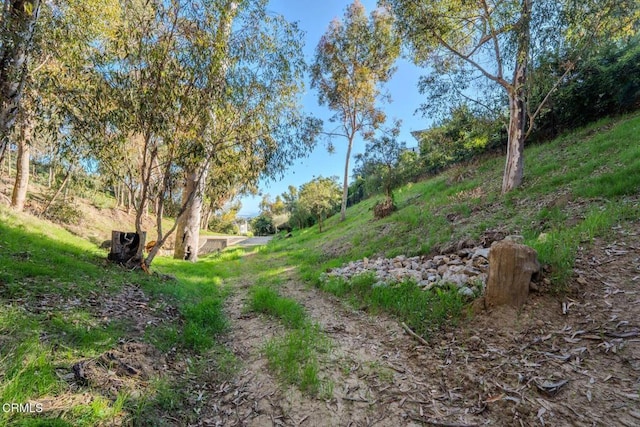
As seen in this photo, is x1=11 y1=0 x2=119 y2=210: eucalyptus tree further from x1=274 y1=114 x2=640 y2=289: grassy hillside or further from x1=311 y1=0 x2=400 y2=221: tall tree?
x1=311 y1=0 x2=400 y2=221: tall tree

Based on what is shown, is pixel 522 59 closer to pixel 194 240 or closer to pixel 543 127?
pixel 543 127

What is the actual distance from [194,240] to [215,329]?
775cm

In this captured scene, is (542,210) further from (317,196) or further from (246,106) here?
(317,196)

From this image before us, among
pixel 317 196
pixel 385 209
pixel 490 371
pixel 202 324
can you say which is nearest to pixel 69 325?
pixel 202 324

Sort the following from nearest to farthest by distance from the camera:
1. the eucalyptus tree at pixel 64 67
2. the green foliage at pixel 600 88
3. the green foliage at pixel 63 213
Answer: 1. the eucalyptus tree at pixel 64 67
2. the green foliage at pixel 600 88
3. the green foliage at pixel 63 213

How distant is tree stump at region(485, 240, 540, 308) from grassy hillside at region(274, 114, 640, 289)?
50 cm

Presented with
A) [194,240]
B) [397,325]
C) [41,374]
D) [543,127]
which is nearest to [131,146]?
[194,240]

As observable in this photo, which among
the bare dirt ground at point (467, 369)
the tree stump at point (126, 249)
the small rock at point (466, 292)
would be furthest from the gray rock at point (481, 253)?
the tree stump at point (126, 249)

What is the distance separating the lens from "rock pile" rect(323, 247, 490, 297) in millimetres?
4633

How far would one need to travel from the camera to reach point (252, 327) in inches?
186

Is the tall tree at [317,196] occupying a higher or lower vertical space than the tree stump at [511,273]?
higher

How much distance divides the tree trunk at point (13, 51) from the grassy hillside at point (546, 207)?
659 cm

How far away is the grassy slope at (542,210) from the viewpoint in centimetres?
502

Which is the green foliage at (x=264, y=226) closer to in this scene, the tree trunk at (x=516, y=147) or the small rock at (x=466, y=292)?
the tree trunk at (x=516, y=147)
